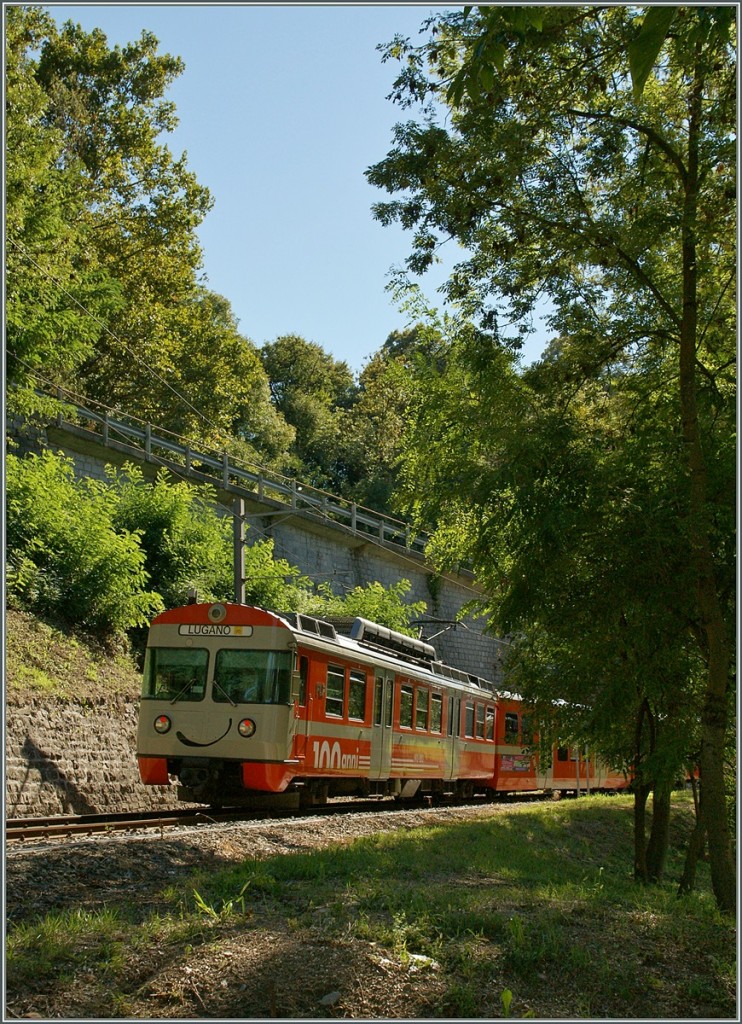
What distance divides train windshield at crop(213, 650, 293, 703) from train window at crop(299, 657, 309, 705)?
1.50 ft

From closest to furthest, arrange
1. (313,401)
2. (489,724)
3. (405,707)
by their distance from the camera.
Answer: (405,707) < (489,724) < (313,401)

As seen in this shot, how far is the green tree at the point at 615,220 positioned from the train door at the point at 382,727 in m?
6.45

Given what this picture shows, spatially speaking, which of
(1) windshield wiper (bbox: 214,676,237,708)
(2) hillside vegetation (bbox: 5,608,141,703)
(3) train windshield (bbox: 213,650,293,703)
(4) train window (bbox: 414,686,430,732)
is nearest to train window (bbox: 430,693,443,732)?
(4) train window (bbox: 414,686,430,732)

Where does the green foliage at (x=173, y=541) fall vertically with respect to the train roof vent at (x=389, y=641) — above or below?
above

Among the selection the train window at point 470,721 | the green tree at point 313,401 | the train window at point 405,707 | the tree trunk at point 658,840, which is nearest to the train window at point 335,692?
the train window at point 405,707

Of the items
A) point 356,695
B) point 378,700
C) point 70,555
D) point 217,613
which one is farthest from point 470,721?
point 217,613

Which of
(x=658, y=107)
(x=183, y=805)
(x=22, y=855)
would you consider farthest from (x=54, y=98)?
(x=22, y=855)

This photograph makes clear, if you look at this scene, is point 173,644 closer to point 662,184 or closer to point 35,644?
point 35,644

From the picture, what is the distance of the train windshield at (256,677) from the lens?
14.2m

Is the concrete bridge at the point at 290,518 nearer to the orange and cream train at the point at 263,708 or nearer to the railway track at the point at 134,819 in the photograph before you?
the orange and cream train at the point at 263,708

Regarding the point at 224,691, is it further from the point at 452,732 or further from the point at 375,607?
the point at 375,607

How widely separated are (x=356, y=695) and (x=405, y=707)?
263 cm

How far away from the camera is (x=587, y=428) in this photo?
12219mm

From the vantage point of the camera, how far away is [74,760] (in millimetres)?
16953
